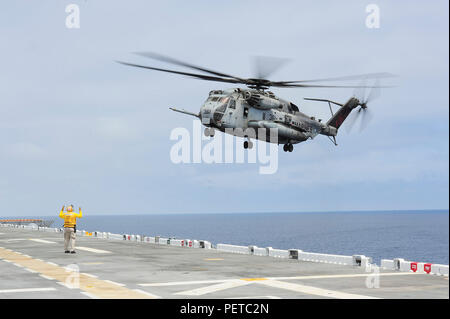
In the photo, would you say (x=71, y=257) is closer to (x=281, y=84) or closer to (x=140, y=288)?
(x=140, y=288)

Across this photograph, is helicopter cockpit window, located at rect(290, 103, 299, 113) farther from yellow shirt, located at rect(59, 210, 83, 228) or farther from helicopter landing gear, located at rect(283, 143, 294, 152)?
yellow shirt, located at rect(59, 210, 83, 228)

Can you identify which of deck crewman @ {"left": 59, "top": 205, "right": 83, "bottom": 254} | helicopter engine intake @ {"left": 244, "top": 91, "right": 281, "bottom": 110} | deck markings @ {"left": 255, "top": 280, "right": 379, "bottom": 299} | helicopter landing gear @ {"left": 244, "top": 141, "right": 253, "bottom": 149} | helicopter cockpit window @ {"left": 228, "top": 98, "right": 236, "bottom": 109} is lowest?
deck markings @ {"left": 255, "top": 280, "right": 379, "bottom": 299}

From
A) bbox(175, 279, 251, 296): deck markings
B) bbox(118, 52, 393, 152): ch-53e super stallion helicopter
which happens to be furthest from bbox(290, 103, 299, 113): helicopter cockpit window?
bbox(175, 279, 251, 296): deck markings

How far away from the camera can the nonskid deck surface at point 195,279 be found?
18.0m

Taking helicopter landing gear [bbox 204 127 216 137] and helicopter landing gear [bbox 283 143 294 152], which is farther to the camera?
helicopter landing gear [bbox 283 143 294 152]

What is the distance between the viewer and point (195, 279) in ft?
71.4

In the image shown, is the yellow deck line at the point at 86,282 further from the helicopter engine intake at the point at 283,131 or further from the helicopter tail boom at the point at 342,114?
the helicopter tail boom at the point at 342,114

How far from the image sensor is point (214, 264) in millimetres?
28078

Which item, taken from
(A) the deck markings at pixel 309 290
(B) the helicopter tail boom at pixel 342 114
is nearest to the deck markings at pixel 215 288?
(A) the deck markings at pixel 309 290

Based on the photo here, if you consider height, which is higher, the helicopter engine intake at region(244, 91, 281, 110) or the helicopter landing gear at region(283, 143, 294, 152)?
the helicopter engine intake at region(244, 91, 281, 110)

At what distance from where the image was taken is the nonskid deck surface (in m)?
18.0

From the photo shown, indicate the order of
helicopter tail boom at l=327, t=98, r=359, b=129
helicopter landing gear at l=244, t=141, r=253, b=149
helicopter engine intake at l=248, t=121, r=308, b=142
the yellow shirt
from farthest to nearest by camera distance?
helicopter tail boom at l=327, t=98, r=359, b=129
helicopter landing gear at l=244, t=141, r=253, b=149
helicopter engine intake at l=248, t=121, r=308, b=142
the yellow shirt
